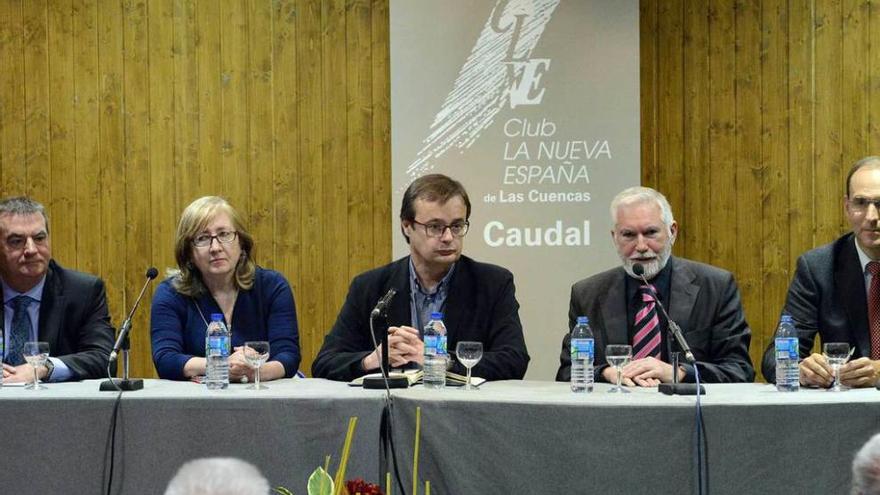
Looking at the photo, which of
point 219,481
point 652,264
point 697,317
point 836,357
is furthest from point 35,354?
point 836,357

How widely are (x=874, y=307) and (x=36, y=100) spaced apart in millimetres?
4273

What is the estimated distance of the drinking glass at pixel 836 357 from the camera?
3.25m

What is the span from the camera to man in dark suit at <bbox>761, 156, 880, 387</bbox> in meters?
3.81

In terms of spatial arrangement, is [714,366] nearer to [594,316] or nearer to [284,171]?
[594,316]

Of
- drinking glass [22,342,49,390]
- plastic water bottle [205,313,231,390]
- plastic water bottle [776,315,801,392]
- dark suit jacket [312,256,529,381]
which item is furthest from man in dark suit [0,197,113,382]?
plastic water bottle [776,315,801,392]

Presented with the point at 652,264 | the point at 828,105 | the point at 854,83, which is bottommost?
the point at 652,264

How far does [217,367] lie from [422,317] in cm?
86

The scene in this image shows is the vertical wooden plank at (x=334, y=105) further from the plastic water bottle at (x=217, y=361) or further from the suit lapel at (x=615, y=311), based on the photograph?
the plastic water bottle at (x=217, y=361)

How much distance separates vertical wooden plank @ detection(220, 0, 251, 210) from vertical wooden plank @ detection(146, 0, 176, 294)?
Answer: 27cm

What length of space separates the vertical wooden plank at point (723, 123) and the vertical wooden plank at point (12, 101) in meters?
3.61

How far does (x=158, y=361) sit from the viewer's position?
12.9ft

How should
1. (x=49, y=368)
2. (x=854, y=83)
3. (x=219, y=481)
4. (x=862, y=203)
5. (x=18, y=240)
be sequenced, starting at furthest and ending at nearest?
(x=854, y=83) → (x=18, y=240) → (x=862, y=203) → (x=49, y=368) → (x=219, y=481)

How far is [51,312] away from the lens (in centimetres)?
412

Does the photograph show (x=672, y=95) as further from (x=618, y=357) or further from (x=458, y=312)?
(x=618, y=357)
